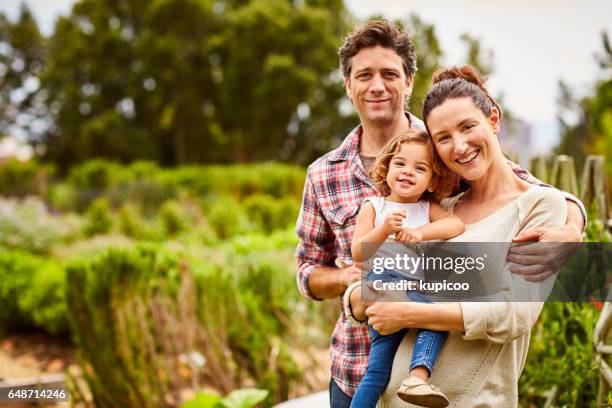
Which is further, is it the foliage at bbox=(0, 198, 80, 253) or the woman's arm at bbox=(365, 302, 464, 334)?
the foliage at bbox=(0, 198, 80, 253)

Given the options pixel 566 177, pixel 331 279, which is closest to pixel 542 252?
pixel 331 279

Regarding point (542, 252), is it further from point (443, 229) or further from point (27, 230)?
point (27, 230)

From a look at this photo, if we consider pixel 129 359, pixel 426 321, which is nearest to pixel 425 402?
pixel 426 321

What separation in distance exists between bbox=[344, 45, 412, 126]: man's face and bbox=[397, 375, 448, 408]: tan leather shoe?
97 centimetres

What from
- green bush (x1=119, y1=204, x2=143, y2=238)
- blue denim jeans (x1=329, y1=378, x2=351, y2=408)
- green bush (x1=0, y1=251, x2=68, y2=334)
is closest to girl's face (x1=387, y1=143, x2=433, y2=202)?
blue denim jeans (x1=329, y1=378, x2=351, y2=408)

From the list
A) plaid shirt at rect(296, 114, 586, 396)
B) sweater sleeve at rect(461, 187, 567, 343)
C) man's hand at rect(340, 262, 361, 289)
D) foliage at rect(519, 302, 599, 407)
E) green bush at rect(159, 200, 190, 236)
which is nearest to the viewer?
sweater sleeve at rect(461, 187, 567, 343)

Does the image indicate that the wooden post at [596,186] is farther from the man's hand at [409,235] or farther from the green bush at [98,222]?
the green bush at [98,222]

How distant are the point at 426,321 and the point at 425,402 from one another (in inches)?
8.1

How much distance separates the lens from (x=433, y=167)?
1.77m

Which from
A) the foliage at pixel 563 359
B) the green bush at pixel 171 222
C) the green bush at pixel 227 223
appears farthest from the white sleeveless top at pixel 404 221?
the green bush at pixel 171 222

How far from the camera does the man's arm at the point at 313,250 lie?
2.31 metres

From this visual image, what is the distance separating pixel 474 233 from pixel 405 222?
20 cm

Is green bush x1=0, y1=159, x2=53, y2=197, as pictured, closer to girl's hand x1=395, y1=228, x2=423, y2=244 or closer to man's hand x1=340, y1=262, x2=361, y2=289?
man's hand x1=340, y1=262, x2=361, y2=289

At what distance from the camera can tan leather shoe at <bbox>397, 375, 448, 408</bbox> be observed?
Result: 158 centimetres
